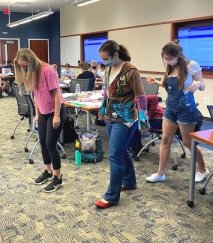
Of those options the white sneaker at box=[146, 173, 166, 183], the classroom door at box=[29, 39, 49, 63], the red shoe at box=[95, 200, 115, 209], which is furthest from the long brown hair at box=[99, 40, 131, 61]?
the classroom door at box=[29, 39, 49, 63]

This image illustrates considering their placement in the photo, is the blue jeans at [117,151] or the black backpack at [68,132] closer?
the blue jeans at [117,151]

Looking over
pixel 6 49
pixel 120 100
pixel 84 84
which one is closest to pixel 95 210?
pixel 120 100

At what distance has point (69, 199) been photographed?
2.83 meters

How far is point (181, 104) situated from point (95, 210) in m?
1.17

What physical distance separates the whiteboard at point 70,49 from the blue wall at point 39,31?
81cm

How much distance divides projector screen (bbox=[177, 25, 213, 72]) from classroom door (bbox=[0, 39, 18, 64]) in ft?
27.7

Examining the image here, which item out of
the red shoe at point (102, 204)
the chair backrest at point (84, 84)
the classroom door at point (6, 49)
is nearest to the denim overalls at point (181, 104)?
the red shoe at point (102, 204)

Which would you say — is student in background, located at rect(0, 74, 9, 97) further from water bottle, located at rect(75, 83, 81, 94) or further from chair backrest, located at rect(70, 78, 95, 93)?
water bottle, located at rect(75, 83, 81, 94)

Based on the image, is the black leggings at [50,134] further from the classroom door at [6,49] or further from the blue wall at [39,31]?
the classroom door at [6,49]

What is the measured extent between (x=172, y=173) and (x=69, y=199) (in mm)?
1224

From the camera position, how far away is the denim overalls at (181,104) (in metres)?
2.76

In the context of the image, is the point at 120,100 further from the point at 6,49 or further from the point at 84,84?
the point at 6,49

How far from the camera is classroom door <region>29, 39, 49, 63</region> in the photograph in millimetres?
13634

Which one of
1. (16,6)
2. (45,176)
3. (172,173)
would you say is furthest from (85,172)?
(16,6)
